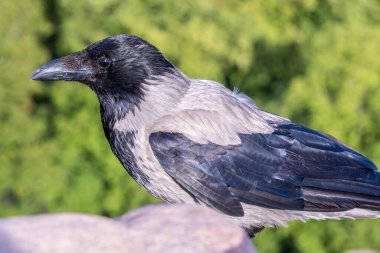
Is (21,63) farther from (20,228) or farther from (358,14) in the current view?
(20,228)

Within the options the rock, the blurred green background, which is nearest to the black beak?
the rock

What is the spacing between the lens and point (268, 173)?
4402 mm

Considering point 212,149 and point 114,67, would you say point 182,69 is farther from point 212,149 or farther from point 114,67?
point 212,149

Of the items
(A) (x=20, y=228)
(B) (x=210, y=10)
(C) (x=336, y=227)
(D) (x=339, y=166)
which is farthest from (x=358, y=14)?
(A) (x=20, y=228)

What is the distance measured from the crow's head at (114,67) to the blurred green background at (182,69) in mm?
3609

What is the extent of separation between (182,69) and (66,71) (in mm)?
3687

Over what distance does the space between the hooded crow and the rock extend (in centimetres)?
117

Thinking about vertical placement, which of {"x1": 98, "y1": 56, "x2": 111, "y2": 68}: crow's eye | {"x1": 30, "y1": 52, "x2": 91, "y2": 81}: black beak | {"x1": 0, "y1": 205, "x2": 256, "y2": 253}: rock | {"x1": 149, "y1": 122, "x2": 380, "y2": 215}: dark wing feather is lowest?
{"x1": 0, "y1": 205, "x2": 256, "y2": 253}: rock

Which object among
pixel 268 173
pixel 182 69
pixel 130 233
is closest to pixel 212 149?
A: pixel 268 173

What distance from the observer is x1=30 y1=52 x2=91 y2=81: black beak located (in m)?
4.54

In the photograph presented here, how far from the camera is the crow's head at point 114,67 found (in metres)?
4.49

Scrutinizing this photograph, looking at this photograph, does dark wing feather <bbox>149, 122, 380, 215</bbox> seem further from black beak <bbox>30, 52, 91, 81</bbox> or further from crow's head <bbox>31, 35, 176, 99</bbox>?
black beak <bbox>30, 52, 91, 81</bbox>

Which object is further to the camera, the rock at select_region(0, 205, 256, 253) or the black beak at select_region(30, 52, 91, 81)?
the black beak at select_region(30, 52, 91, 81)

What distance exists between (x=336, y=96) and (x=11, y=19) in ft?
9.63
